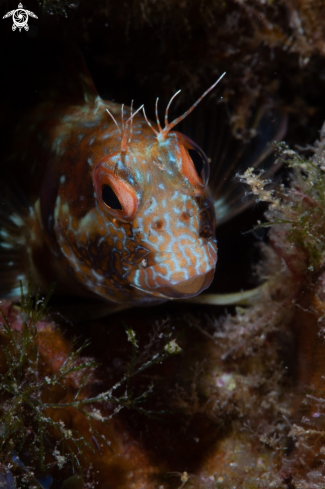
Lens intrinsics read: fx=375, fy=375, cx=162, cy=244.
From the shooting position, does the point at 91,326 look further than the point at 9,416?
Yes

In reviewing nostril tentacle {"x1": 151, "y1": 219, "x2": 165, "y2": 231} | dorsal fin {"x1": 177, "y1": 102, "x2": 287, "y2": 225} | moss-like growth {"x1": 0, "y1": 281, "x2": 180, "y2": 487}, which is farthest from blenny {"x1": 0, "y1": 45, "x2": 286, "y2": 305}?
dorsal fin {"x1": 177, "y1": 102, "x2": 287, "y2": 225}

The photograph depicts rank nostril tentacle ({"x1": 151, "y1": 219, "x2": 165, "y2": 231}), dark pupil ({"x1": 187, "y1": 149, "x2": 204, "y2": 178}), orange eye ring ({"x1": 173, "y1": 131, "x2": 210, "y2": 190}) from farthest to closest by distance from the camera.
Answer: dark pupil ({"x1": 187, "y1": 149, "x2": 204, "y2": 178})
orange eye ring ({"x1": 173, "y1": 131, "x2": 210, "y2": 190})
nostril tentacle ({"x1": 151, "y1": 219, "x2": 165, "y2": 231})

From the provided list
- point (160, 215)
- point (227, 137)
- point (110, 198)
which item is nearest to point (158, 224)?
point (160, 215)

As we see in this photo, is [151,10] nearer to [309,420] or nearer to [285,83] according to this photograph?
[285,83]

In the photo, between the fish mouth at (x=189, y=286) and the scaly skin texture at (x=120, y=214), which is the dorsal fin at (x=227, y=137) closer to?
the scaly skin texture at (x=120, y=214)

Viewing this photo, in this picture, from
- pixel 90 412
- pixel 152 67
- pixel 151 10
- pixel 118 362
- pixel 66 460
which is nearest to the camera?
pixel 66 460

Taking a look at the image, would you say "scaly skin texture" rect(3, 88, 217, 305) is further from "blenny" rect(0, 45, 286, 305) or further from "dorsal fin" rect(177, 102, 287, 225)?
"dorsal fin" rect(177, 102, 287, 225)

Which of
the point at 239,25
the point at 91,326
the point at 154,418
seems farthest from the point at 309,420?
the point at 239,25
